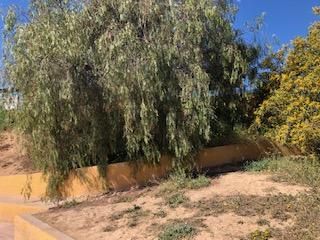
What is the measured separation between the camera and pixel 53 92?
1017 cm

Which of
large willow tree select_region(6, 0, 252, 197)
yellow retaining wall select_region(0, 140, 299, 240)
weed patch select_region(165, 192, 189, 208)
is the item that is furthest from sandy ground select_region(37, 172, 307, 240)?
large willow tree select_region(6, 0, 252, 197)

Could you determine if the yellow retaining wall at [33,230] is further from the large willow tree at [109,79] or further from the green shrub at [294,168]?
the green shrub at [294,168]

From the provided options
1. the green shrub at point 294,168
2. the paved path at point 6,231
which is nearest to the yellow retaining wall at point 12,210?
the paved path at point 6,231

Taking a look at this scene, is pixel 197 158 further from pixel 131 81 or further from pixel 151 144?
pixel 131 81

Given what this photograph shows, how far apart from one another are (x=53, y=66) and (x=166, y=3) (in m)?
2.93

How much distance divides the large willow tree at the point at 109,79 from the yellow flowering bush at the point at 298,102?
1933mm

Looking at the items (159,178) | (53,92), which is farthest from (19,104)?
(159,178)

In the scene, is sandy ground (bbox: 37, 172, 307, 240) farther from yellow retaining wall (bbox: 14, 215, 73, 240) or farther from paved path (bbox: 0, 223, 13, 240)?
paved path (bbox: 0, 223, 13, 240)

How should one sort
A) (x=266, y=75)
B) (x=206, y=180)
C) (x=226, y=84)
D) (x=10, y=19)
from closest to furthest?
1. (x=206, y=180)
2. (x=10, y=19)
3. (x=226, y=84)
4. (x=266, y=75)

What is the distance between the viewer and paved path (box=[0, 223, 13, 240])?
10.3 metres

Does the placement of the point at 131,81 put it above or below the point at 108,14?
below

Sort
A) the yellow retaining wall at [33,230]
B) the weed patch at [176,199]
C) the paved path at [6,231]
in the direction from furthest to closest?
the paved path at [6,231] → the weed patch at [176,199] → the yellow retaining wall at [33,230]

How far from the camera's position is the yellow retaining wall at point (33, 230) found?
807cm

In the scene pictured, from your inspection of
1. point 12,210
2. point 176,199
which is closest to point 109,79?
point 176,199
